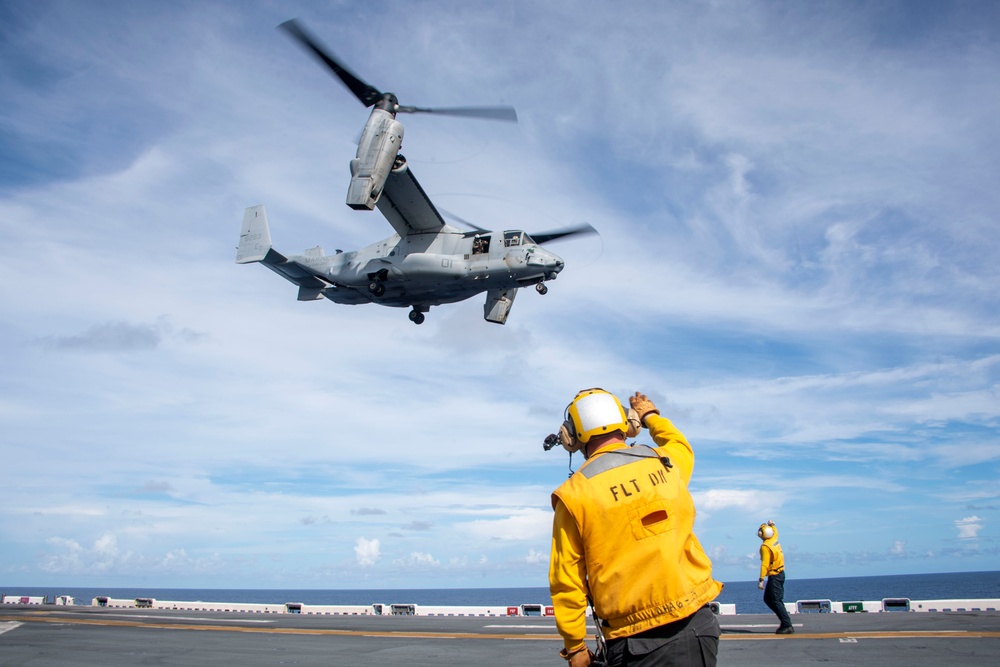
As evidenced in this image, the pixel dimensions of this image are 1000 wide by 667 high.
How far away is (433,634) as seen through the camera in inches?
615

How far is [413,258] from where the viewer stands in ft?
83.3

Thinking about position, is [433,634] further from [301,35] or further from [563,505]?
[301,35]

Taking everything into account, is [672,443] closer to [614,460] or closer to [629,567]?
[614,460]

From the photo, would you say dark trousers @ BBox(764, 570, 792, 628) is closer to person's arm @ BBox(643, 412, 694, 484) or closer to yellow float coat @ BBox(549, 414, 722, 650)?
person's arm @ BBox(643, 412, 694, 484)

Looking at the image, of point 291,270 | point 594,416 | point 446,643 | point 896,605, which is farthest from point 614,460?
point 291,270

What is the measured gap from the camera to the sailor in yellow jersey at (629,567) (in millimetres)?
3719

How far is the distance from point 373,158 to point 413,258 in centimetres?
422

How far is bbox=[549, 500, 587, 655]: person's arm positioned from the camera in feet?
12.0

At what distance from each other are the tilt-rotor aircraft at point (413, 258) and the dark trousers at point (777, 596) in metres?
12.8

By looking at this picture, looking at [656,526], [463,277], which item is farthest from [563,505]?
[463,277]

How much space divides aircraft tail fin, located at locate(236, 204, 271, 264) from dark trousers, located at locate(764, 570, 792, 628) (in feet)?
73.4

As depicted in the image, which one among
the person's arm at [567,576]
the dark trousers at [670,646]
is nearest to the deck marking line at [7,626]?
the person's arm at [567,576]

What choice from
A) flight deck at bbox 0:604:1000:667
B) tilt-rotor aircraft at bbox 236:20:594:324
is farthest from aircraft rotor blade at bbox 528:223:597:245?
flight deck at bbox 0:604:1000:667

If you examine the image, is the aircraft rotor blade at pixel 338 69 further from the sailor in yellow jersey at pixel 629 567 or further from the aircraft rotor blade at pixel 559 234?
the sailor in yellow jersey at pixel 629 567
